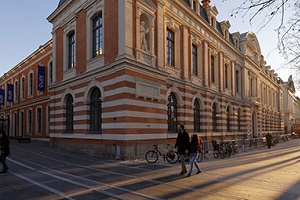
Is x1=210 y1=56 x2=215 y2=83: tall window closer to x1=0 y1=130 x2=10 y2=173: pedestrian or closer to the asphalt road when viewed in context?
the asphalt road

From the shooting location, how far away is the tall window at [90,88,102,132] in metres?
17.7

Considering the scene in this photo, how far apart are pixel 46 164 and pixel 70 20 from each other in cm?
1281

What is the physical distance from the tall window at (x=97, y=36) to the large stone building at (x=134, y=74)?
0.24ft

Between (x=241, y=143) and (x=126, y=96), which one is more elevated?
(x=126, y=96)

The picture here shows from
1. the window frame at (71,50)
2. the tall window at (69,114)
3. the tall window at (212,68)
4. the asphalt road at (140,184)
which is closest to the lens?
the asphalt road at (140,184)

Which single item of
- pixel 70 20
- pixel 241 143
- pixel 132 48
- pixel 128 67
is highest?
pixel 70 20

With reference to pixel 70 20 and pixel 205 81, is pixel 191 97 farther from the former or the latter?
pixel 70 20

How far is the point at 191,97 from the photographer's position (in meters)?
22.3

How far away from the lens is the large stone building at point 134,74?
1573 centimetres

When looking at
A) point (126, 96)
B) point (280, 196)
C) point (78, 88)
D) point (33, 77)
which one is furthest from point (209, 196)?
point (33, 77)

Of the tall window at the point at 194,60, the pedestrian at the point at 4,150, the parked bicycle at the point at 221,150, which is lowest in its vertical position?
the parked bicycle at the point at 221,150

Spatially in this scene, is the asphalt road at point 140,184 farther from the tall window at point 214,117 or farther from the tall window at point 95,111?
the tall window at point 214,117

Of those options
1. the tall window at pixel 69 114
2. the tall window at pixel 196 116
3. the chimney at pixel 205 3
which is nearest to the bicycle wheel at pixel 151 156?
the tall window at pixel 69 114

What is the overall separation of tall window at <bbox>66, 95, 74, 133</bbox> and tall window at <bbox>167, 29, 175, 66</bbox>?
8573mm
